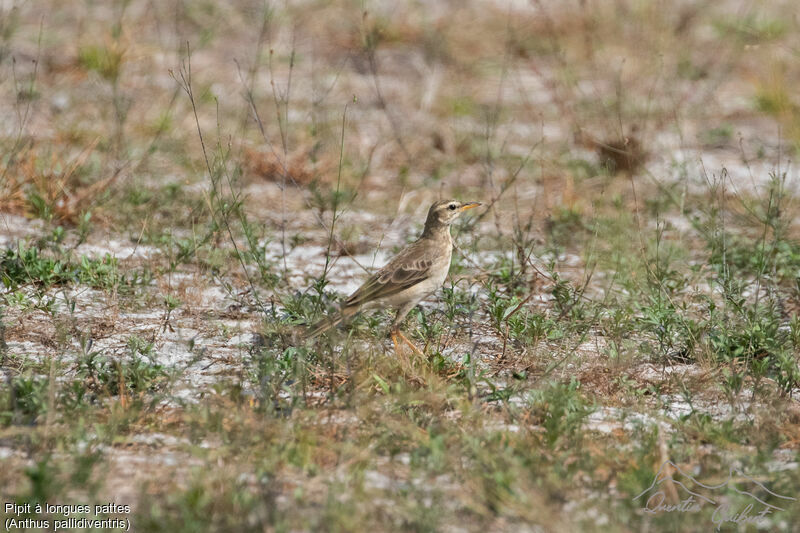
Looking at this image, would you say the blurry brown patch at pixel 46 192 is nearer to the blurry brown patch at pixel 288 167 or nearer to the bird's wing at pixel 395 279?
the blurry brown patch at pixel 288 167

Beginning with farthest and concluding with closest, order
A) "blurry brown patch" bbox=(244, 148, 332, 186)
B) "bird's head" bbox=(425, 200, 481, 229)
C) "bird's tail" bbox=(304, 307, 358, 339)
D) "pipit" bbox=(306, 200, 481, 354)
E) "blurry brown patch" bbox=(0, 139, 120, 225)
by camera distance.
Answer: "blurry brown patch" bbox=(244, 148, 332, 186)
"blurry brown patch" bbox=(0, 139, 120, 225)
"bird's head" bbox=(425, 200, 481, 229)
"pipit" bbox=(306, 200, 481, 354)
"bird's tail" bbox=(304, 307, 358, 339)

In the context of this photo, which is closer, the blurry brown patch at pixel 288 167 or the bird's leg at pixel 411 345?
the bird's leg at pixel 411 345

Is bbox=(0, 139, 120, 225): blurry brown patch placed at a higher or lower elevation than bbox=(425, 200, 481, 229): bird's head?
higher

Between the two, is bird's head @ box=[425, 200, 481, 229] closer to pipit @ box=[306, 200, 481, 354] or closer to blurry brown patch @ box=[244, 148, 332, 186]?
pipit @ box=[306, 200, 481, 354]

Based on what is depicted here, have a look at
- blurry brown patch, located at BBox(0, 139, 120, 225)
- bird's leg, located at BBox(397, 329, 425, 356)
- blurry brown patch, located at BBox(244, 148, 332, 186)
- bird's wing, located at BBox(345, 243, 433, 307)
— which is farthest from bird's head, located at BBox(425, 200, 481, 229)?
blurry brown patch, located at BBox(0, 139, 120, 225)

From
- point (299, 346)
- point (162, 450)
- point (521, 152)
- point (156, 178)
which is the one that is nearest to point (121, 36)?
point (156, 178)

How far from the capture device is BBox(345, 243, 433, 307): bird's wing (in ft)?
18.4

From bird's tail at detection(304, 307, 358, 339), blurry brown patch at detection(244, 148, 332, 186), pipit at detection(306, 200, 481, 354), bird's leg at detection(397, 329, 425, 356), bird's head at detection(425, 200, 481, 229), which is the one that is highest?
blurry brown patch at detection(244, 148, 332, 186)

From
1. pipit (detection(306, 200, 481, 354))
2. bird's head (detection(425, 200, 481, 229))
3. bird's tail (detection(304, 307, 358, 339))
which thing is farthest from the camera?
bird's head (detection(425, 200, 481, 229))

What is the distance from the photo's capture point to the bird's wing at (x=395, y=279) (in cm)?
559

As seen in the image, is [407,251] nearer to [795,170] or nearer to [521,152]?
[521,152]

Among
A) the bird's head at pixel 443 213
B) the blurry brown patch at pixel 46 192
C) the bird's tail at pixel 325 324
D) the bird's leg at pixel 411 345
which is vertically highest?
the blurry brown patch at pixel 46 192

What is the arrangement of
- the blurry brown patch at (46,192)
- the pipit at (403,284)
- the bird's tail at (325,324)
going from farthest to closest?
the blurry brown patch at (46,192), the pipit at (403,284), the bird's tail at (325,324)

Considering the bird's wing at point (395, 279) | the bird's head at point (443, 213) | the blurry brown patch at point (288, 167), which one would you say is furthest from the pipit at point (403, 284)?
the blurry brown patch at point (288, 167)
